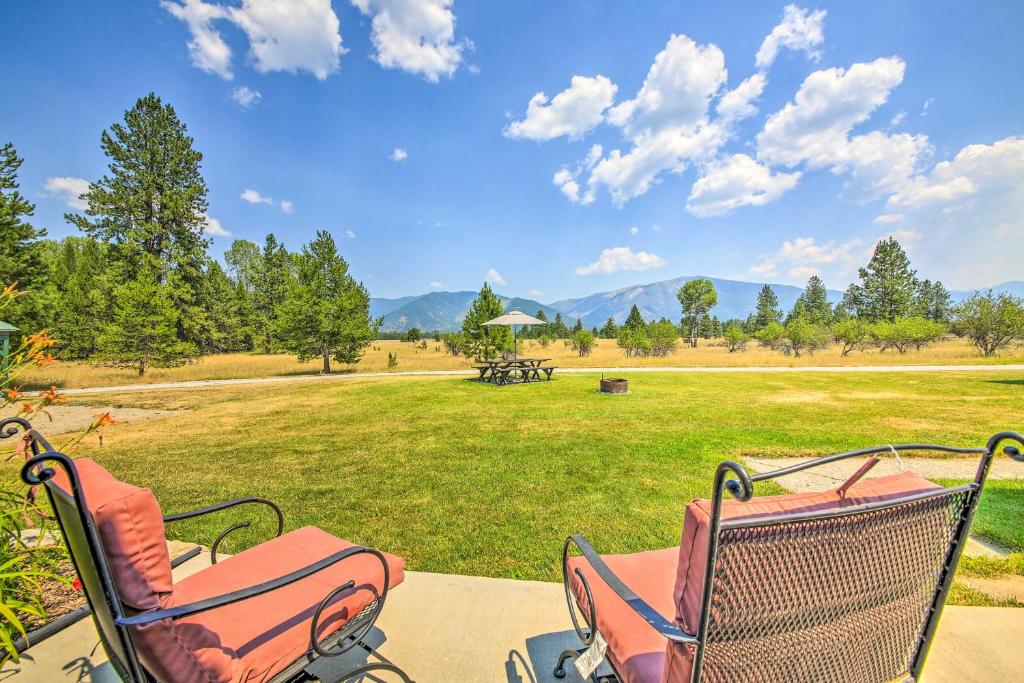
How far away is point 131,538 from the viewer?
1326 mm

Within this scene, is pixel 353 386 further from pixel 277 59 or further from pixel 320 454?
pixel 277 59

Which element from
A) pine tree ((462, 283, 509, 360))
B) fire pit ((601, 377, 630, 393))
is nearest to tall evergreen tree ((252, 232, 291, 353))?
pine tree ((462, 283, 509, 360))

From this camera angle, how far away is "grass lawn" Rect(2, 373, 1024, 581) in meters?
3.92

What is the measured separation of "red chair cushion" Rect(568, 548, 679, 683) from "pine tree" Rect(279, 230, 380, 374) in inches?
862

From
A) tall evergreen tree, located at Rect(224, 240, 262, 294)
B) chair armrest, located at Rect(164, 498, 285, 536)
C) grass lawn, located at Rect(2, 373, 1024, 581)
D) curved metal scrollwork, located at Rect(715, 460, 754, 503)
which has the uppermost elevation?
tall evergreen tree, located at Rect(224, 240, 262, 294)

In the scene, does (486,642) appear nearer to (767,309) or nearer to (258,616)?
(258,616)

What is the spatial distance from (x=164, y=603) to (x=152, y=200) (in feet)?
113

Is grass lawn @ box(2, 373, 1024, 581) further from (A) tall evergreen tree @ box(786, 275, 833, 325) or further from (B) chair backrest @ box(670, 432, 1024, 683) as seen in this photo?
(A) tall evergreen tree @ box(786, 275, 833, 325)

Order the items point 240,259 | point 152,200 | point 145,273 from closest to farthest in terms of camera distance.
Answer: point 145,273, point 152,200, point 240,259

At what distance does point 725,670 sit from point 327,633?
5.44 feet

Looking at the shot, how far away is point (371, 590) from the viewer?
205 centimetres

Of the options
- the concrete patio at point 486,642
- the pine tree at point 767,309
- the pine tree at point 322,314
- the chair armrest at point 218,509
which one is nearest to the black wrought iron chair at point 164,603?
the chair armrest at point 218,509

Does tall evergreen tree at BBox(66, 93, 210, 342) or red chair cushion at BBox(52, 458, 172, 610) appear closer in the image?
red chair cushion at BBox(52, 458, 172, 610)

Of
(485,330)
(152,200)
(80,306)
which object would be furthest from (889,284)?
(80,306)
